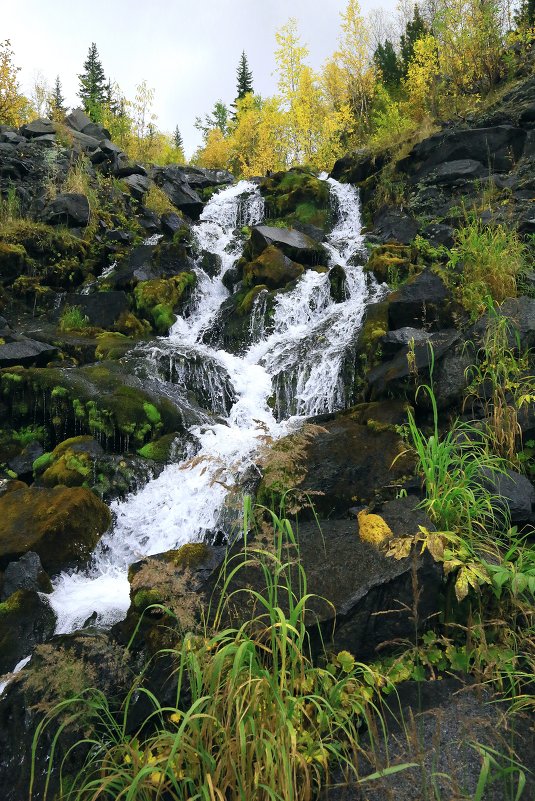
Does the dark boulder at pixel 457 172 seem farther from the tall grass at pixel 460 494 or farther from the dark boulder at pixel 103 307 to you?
the tall grass at pixel 460 494

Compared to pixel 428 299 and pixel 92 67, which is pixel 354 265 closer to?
pixel 428 299

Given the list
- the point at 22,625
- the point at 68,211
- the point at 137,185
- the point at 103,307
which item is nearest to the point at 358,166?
the point at 137,185

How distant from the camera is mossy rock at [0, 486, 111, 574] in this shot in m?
4.18

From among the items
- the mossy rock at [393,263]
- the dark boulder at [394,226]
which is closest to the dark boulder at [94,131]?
the dark boulder at [394,226]

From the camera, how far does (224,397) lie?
25.0 ft

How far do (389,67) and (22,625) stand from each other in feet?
106

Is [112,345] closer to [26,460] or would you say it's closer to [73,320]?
[73,320]

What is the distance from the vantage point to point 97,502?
4.79 meters

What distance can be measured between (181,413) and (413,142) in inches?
423

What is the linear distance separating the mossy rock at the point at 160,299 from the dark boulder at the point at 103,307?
36 centimetres

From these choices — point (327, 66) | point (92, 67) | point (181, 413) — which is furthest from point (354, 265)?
point (92, 67)

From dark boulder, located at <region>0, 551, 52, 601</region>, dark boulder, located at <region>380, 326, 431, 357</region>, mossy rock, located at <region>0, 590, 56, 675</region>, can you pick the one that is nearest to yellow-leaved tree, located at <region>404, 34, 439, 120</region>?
dark boulder, located at <region>380, 326, 431, 357</region>

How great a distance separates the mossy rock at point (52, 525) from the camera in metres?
4.18

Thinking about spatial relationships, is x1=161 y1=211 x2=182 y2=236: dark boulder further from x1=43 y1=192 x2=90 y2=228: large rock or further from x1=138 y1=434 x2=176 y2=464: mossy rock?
x1=138 y1=434 x2=176 y2=464: mossy rock
